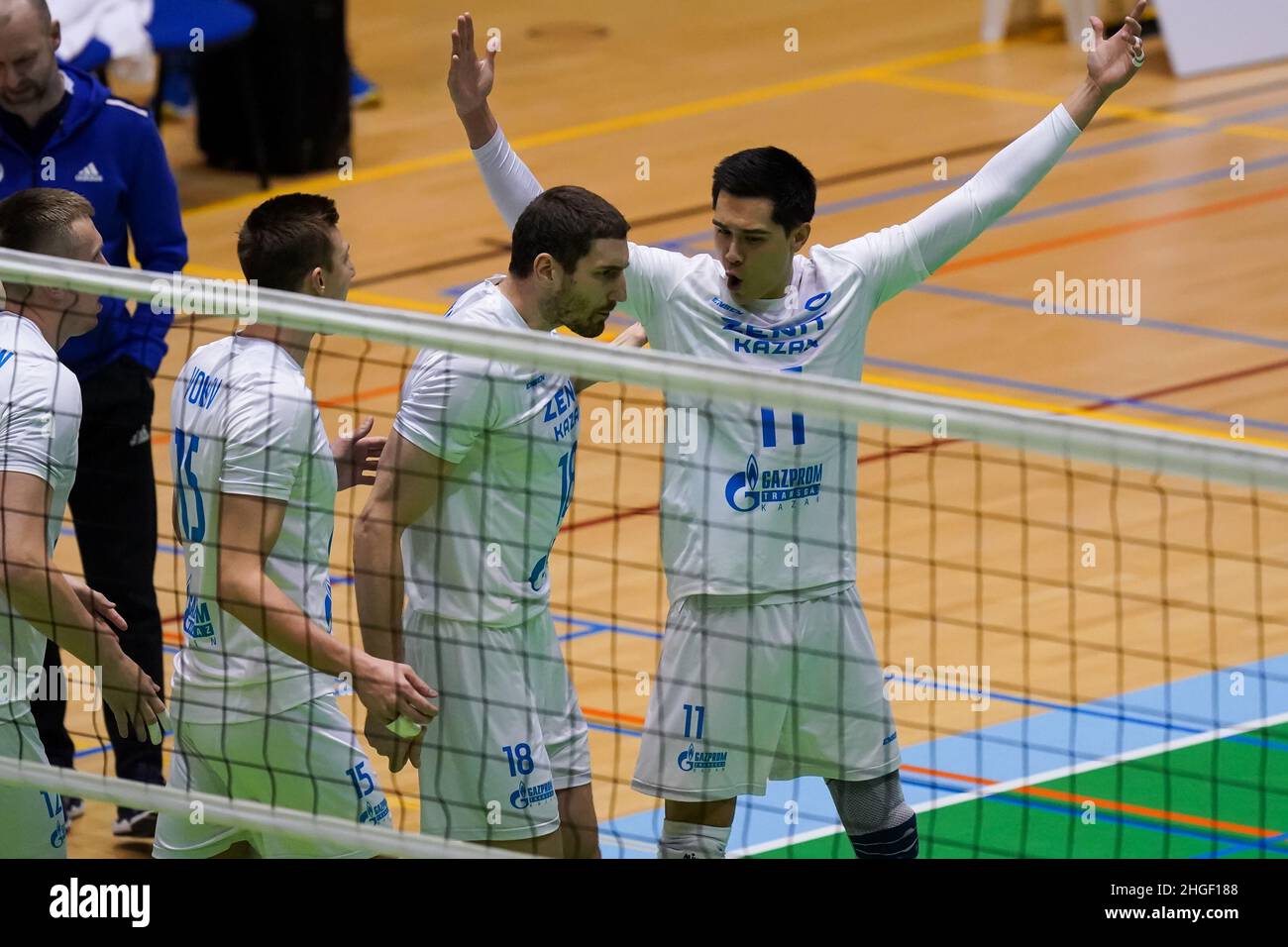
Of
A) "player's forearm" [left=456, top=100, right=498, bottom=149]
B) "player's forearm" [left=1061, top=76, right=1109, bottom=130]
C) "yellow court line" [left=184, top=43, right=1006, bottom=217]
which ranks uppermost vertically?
"yellow court line" [left=184, top=43, right=1006, bottom=217]

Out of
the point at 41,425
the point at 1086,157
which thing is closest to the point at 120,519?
the point at 41,425

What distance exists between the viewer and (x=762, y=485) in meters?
6.46

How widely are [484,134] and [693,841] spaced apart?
208 cm

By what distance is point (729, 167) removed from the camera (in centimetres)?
647

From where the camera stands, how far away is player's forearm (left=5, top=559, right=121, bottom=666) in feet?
19.1

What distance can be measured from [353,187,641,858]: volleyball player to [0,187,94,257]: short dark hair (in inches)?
42.5

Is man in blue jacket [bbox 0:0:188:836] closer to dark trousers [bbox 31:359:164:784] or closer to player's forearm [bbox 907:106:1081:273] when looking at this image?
dark trousers [bbox 31:359:164:784]

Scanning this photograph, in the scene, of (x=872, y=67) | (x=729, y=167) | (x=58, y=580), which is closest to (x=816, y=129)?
(x=872, y=67)

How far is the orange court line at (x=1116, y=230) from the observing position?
1442 centimetres

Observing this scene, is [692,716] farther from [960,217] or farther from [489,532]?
[960,217]

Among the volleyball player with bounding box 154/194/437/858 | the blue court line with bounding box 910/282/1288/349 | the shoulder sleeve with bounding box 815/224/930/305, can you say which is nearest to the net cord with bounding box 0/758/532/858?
the volleyball player with bounding box 154/194/437/858

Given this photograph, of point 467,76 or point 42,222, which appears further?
point 467,76

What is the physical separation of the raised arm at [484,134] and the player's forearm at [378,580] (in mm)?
1158
